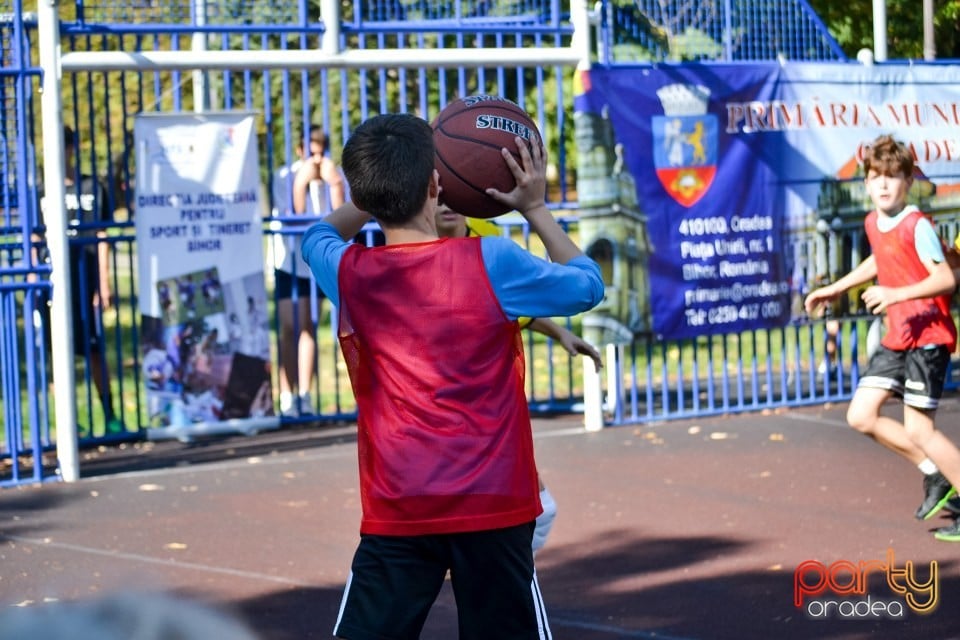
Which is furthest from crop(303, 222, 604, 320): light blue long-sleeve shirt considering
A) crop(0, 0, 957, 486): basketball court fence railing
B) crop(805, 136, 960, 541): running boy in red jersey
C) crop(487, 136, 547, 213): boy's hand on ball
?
crop(0, 0, 957, 486): basketball court fence railing

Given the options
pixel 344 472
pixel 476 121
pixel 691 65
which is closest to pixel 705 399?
pixel 691 65

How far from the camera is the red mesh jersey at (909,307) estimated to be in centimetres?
672

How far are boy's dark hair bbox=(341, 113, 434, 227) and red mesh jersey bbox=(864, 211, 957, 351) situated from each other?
3878 mm

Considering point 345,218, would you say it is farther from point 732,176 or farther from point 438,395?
point 732,176

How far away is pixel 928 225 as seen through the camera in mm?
6664

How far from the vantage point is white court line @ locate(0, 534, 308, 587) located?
20.9 feet

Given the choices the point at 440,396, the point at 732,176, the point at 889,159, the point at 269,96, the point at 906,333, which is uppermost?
the point at 269,96

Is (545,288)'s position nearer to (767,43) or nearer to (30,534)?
(30,534)

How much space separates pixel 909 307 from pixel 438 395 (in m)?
3.98

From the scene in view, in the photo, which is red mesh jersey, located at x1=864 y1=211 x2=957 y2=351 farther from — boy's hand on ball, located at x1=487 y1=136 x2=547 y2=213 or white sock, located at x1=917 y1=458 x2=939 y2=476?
boy's hand on ball, located at x1=487 y1=136 x2=547 y2=213

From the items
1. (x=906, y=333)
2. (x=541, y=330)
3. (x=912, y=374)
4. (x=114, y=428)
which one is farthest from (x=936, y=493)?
(x=114, y=428)

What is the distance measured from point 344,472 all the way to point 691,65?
3730 mm

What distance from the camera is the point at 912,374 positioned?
671 centimetres

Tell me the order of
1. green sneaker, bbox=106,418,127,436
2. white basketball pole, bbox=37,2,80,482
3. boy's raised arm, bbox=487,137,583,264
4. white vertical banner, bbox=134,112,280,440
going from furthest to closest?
green sneaker, bbox=106,418,127,436
white vertical banner, bbox=134,112,280,440
white basketball pole, bbox=37,2,80,482
boy's raised arm, bbox=487,137,583,264
